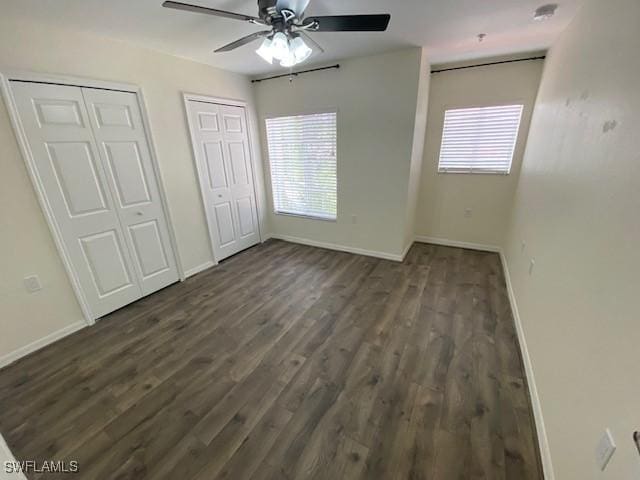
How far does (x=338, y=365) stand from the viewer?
1925mm

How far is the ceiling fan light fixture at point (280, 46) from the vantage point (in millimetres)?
1718

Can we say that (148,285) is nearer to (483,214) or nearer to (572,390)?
(572,390)

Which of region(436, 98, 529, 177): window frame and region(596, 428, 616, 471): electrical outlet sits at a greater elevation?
region(436, 98, 529, 177): window frame

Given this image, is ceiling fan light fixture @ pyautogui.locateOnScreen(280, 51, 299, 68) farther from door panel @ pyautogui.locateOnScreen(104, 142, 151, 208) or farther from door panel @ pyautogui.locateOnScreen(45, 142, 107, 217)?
door panel @ pyautogui.locateOnScreen(45, 142, 107, 217)

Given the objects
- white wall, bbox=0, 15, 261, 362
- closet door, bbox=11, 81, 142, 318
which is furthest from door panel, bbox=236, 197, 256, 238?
closet door, bbox=11, 81, 142, 318

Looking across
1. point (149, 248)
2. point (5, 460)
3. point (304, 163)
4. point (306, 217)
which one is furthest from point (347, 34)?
point (5, 460)

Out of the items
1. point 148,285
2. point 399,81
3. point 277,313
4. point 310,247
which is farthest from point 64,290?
point 399,81

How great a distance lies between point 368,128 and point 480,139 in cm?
160

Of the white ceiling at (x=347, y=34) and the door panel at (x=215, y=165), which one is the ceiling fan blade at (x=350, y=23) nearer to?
the white ceiling at (x=347, y=34)

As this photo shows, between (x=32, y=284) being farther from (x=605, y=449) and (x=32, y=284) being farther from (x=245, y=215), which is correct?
(x=605, y=449)

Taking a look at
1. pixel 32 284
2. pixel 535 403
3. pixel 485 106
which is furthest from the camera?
pixel 485 106

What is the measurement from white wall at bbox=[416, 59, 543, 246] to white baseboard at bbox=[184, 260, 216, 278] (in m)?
3.28

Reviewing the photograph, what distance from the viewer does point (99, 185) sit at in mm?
2416

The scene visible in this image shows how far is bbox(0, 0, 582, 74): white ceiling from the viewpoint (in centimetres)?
183
